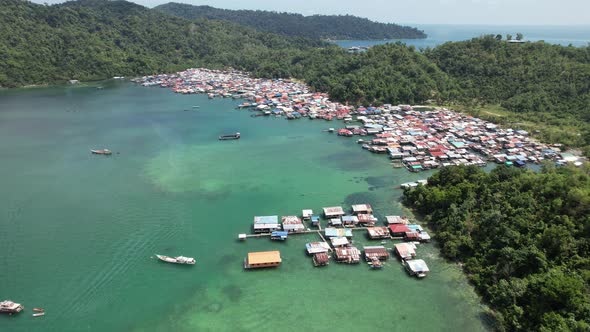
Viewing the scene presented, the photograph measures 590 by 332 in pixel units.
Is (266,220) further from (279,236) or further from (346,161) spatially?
(346,161)

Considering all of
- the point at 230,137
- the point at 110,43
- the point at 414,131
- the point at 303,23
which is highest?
the point at 303,23

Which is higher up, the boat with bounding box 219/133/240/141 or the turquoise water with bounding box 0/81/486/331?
the boat with bounding box 219/133/240/141

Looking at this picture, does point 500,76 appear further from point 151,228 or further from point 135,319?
point 135,319

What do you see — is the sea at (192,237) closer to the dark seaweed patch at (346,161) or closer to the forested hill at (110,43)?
the dark seaweed patch at (346,161)

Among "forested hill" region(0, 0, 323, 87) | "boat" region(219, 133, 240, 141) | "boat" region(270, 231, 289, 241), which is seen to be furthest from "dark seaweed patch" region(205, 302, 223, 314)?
"forested hill" region(0, 0, 323, 87)

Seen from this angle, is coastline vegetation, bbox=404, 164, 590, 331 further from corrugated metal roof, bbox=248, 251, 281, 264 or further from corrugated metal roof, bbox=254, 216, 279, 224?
corrugated metal roof, bbox=254, 216, 279, 224

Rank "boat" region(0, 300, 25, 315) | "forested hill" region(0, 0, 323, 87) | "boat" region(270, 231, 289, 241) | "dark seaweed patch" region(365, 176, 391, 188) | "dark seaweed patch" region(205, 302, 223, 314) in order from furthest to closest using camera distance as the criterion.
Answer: "forested hill" region(0, 0, 323, 87) < "dark seaweed patch" region(365, 176, 391, 188) < "boat" region(270, 231, 289, 241) < "dark seaweed patch" region(205, 302, 223, 314) < "boat" region(0, 300, 25, 315)

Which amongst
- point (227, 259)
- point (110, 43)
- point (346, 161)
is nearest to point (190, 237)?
point (227, 259)
